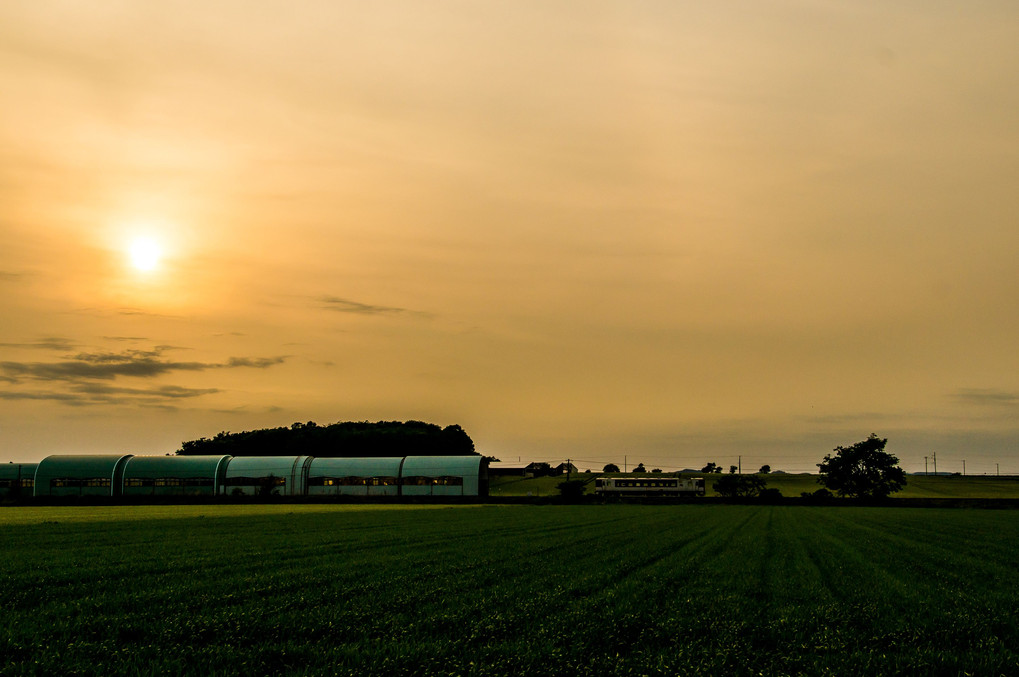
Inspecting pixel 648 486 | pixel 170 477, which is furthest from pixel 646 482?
pixel 170 477

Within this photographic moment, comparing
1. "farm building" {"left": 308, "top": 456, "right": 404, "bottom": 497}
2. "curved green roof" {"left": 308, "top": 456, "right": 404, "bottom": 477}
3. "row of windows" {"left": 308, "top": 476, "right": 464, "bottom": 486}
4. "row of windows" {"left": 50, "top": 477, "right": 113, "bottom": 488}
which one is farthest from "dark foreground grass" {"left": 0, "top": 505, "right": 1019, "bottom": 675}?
"row of windows" {"left": 50, "top": 477, "right": 113, "bottom": 488}

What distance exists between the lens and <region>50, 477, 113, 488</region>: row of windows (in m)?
124

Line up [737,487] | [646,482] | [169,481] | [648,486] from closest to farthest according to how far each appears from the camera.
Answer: [169,481] < [648,486] < [646,482] < [737,487]

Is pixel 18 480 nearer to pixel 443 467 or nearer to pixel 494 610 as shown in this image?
pixel 443 467

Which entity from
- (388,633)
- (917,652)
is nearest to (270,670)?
(388,633)

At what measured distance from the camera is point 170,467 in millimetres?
127375

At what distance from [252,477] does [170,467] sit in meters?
12.6

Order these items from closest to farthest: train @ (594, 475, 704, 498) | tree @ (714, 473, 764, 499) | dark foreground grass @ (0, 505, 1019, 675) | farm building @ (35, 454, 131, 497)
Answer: dark foreground grass @ (0, 505, 1019, 675)
farm building @ (35, 454, 131, 497)
train @ (594, 475, 704, 498)
tree @ (714, 473, 764, 499)

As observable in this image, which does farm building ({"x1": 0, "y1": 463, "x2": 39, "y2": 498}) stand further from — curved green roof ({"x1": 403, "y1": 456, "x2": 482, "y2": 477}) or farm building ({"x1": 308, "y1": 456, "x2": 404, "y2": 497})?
curved green roof ({"x1": 403, "y1": 456, "x2": 482, "y2": 477})

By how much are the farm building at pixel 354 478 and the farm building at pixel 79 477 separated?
2886cm

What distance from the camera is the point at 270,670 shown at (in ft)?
40.0

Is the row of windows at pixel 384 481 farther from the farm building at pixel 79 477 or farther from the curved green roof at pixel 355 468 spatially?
the farm building at pixel 79 477

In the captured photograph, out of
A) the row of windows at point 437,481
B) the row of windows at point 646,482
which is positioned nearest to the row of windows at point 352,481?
the row of windows at point 437,481

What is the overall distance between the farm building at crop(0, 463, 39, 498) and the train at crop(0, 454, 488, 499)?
5.76ft
